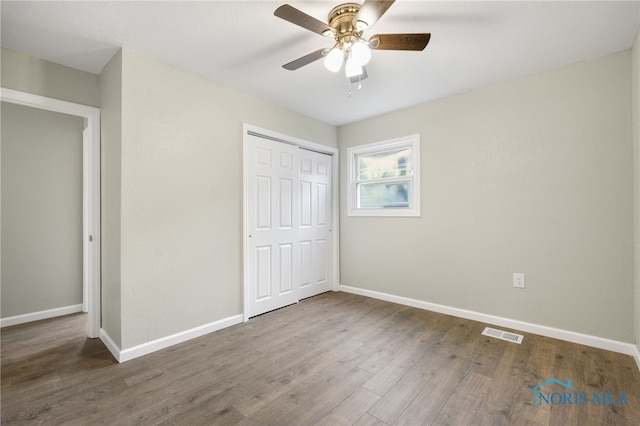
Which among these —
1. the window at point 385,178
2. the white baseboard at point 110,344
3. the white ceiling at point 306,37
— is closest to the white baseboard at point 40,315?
the white baseboard at point 110,344

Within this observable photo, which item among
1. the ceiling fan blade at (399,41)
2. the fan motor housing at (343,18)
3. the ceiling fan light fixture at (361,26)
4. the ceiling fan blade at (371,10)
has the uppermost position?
the fan motor housing at (343,18)

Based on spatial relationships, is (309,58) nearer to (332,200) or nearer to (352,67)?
(352,67)

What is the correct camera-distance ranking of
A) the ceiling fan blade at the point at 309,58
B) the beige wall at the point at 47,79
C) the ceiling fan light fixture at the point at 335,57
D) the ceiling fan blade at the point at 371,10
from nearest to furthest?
the ceiling fan blade at the point at 371,10
the ceiling fan light fixture at the point at 335,57
the ceiling fan blade at the point at 309,58
the beige wall at the point at 47,79

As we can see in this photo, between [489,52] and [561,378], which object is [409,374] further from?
[489,52]

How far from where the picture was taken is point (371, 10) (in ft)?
4.99

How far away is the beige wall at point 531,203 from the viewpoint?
238 cm

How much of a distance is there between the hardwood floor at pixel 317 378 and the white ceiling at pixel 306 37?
2.46 metres

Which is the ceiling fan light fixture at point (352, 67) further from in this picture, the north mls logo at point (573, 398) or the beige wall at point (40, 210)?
the beige wall at point (40, 210)

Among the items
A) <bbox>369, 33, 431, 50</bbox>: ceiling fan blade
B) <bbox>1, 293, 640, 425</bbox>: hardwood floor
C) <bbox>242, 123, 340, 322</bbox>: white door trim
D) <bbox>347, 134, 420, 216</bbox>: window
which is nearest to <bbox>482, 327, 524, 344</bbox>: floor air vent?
<bbox>1, 293, 640, 425</bbox>: hardwood floor

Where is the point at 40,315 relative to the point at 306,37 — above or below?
below

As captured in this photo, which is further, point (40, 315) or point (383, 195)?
point (383, 195)

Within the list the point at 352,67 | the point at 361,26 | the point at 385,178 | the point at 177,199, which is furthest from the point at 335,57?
the point at 385,178

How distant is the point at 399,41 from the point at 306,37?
0.75 meters

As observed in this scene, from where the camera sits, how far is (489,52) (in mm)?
2346
